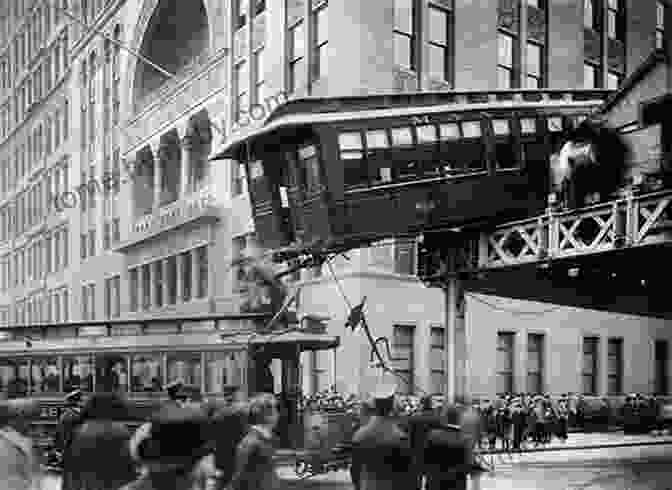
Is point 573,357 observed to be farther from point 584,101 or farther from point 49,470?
point 49,470

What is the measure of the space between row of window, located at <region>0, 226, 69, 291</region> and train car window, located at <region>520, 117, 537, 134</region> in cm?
2222

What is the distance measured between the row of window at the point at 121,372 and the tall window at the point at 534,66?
1446 cm

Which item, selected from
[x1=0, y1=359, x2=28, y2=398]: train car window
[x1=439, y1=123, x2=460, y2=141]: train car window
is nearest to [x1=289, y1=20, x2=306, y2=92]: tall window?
[x1=439, y1=123, x2=460, y2=141]: train car window

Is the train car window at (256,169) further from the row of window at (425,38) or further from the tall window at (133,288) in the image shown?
the tall window at (133,288)

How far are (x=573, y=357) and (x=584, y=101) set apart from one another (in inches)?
491

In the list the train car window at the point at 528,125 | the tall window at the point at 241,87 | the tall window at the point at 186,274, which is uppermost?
the tall window at the point at 241,87

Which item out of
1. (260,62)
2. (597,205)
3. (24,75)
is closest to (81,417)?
(597,205)

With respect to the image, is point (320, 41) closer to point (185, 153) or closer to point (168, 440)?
point (185, 153)

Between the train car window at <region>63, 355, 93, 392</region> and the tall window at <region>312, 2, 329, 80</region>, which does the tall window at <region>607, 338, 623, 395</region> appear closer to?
the tall window at <region>312, 2, 329, 80</region>

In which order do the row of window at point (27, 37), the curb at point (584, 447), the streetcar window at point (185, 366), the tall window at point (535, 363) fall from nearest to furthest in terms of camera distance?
the streetcar window at point (185, 366)
the curb at point (584, 447)
the row of window at point (27, 37)
the tall window at point (535, 363)

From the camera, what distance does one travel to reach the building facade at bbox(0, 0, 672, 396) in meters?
22.7

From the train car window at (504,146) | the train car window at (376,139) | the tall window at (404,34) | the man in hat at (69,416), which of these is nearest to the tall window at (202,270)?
the tall window at (404,34)

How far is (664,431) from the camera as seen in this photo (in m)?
27.3

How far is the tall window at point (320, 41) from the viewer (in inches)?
875
